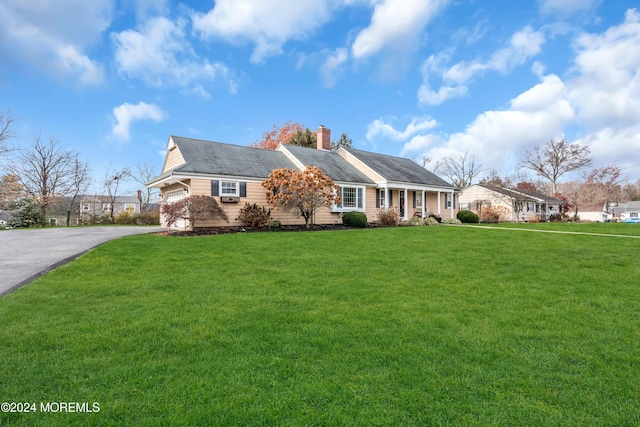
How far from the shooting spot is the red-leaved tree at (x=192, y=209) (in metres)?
13.4

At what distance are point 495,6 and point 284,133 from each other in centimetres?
2495

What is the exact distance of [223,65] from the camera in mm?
17078

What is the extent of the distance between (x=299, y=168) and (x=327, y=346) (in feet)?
53.8

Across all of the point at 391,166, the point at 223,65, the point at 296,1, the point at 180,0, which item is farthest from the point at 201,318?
the point at 391,166

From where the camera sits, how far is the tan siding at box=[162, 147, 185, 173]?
53.9 ft

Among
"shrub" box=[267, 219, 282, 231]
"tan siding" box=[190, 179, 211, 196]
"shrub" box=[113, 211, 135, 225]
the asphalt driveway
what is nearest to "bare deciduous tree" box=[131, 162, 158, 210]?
"shrub" box=[113, 211, 135, 225]

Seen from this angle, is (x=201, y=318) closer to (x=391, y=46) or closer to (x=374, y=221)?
(x=391, y=46)

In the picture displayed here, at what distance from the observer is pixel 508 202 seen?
30.7 m

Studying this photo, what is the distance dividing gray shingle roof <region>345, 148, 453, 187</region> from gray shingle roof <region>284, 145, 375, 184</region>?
1116mm

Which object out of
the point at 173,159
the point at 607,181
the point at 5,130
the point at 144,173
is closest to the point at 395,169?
the point at 173,159

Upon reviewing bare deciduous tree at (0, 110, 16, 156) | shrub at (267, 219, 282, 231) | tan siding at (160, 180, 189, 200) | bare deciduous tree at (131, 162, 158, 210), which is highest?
bare deciduous tree at (0, 110, 16, 156)

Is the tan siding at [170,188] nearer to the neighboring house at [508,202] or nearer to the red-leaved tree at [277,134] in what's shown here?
the red-leaved tree at [277,134]

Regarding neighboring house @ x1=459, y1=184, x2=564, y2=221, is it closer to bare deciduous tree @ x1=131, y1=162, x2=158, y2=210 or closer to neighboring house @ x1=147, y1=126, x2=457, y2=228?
neighboring house @ x1=147, y1=126, x2=457, y2=228

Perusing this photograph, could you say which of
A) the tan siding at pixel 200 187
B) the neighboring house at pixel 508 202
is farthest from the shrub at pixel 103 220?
the neighboring house at pixel 508 202
